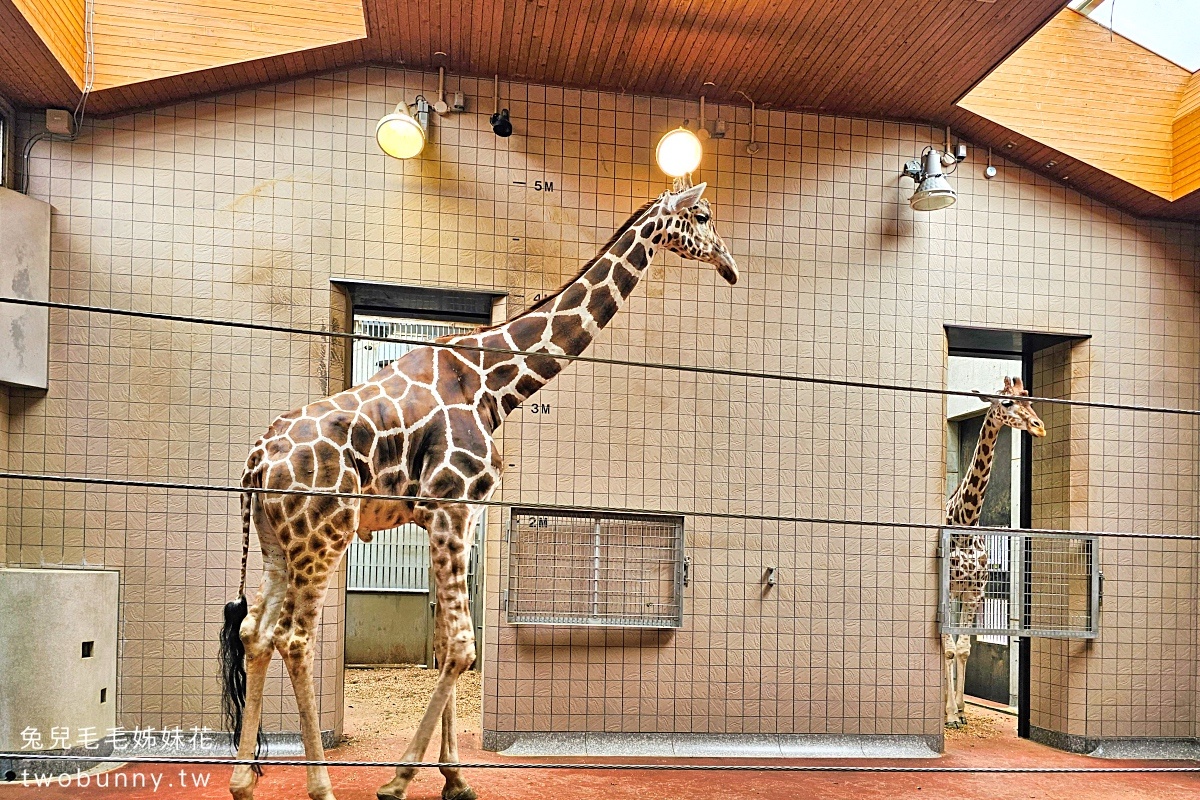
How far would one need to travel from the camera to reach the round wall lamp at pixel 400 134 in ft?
16.0

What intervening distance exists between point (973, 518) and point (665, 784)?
2709mm

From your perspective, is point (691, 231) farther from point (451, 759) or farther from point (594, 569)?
point (451, 759)

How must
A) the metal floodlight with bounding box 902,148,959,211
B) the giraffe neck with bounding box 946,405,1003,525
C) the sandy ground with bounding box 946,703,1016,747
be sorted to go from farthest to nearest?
the sandy ground with bounding box 946,703,1016,747, the giraffe neck with bounding box 946,405,1003,525, the metal floodlight with bounding box 902,148,959,211

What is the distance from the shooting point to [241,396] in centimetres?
511

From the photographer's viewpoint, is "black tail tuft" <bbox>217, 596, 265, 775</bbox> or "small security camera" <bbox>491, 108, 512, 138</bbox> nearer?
"black tail tuft" <bbox>217, 596, 265, 775</bbox>

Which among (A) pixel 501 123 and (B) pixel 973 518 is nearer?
(A) pixel 501 123

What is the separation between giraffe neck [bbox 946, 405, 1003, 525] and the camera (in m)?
5.93

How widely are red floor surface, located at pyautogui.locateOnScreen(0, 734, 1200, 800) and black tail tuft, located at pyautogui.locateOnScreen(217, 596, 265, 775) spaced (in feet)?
2.08

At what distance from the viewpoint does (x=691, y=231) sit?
4.50 metres

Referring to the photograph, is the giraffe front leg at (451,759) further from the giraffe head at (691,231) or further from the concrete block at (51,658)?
the giraffe head at (691,231)

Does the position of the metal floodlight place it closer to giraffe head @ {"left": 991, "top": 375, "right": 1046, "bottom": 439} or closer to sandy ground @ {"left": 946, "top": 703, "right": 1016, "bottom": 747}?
giraffe head @ {"left": 991, "top": 375, "right": 1046, "bottom": 439}

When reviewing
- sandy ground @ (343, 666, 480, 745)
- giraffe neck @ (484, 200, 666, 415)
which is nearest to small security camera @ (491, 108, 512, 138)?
giraffe neck @ (484, 200, 666, 415)

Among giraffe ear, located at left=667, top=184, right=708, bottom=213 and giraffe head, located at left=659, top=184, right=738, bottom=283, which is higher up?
giraffe ear, located at left=667, top=184, right=708, bottom=213

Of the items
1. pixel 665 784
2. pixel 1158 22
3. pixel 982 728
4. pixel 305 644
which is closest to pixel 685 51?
pixel 1158 22
